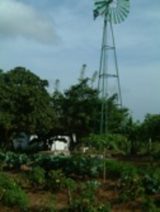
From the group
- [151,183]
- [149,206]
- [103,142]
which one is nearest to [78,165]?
[103,142]

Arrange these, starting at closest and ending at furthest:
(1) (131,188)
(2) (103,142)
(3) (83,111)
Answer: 1. (1) (131,188)
2. (2) (103,142)
3. (3) (83,111)

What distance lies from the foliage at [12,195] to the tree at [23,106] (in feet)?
73.2

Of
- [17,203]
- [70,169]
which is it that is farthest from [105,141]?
[17,203]

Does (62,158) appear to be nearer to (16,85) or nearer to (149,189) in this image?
(149,189)

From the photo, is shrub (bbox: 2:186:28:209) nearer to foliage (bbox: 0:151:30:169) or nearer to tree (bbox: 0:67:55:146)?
foliage (bbox: 0:151:30:169)

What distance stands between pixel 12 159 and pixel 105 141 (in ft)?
11.3

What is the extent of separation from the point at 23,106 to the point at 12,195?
2445cm

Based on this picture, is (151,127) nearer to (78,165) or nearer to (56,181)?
(78,165)

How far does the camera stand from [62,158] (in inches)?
670

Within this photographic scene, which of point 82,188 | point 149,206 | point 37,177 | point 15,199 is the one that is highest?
point 37,177

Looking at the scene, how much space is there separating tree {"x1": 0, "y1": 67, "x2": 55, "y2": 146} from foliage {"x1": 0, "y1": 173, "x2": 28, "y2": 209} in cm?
2231

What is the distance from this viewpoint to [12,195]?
13.6 metres

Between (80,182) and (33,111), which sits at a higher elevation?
(33,111)

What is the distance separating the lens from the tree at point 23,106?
3722 cm
